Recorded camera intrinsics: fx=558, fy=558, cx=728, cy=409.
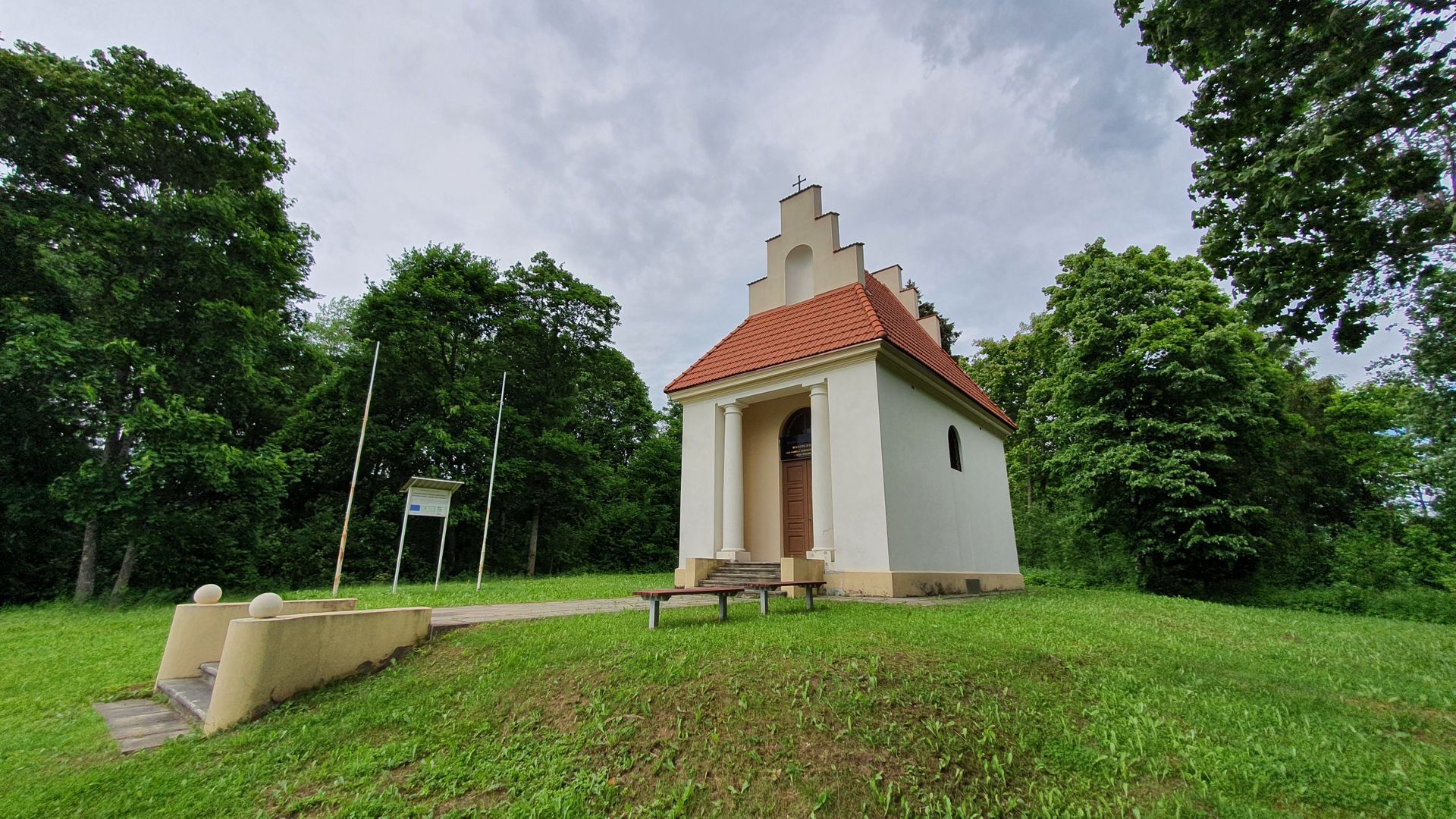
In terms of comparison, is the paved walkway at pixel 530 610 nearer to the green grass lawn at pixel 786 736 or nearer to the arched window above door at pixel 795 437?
the green grass lawn at pixel 786 736

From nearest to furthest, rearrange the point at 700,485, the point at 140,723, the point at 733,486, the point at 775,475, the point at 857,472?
the point at 140,723 → the point at 857,472 → the point at 733,486 → the point at 700,485 → the point at 775,475

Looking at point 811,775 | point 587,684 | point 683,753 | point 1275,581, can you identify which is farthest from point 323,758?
point 1275,581

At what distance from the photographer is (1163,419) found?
1515 centimetres

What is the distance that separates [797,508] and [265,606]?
352 inches

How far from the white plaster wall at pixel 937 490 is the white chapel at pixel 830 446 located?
0.14ft

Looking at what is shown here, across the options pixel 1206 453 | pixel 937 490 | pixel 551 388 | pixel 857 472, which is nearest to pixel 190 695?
pixel 857 472

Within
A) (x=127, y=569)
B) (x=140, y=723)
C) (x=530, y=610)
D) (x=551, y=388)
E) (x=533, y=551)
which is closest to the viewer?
(x=140, y=723)

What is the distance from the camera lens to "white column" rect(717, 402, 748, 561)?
1098 cm

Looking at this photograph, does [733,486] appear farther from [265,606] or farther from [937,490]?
[265,606]

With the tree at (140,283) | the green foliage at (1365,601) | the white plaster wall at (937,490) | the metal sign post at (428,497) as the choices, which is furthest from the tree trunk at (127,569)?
the green foliage at (1365,601)

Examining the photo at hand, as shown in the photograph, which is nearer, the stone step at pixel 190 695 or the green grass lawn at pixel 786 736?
the green grass lawn at pixel 786 736

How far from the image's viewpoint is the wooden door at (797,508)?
1164cm

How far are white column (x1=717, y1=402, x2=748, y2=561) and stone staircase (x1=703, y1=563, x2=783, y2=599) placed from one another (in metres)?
0.24

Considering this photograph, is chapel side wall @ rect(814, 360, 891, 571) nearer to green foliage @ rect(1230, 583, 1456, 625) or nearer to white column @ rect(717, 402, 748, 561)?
white column @ rect(717, 402, 748, 561)
